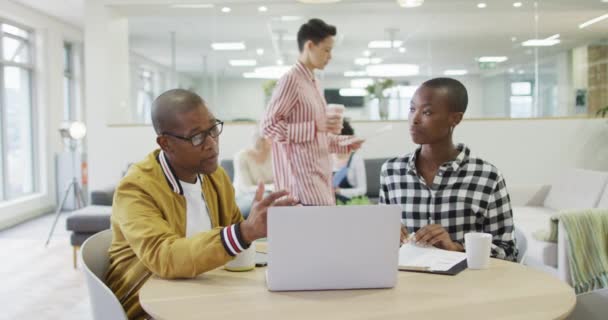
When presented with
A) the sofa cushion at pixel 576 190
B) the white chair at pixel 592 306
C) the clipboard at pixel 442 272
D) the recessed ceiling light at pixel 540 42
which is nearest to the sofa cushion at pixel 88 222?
the clipboard at pixel 442 272

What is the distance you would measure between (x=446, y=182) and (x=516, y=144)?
4.65m

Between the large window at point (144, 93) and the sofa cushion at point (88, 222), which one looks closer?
the sofa cushion at point (88, 222)

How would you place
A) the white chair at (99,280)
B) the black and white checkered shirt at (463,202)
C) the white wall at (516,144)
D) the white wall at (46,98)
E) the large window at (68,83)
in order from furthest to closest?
the large window at (68,83)
the white wall at (46,98)
the white wall at (516,144)
the black and white checkered shirt at (463,202)
the white chair at (99,280)

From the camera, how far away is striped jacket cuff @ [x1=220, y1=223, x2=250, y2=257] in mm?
1450

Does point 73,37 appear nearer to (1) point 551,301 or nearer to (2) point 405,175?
(2) point 405,175

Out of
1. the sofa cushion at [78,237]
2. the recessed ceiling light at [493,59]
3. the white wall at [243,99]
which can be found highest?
the recessed ceiling light at [493,59]

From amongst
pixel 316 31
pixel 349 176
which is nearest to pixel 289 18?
pixel 349 176

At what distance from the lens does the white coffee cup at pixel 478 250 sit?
163cm

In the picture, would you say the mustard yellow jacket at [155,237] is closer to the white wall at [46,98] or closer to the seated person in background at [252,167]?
the seated person in background at [252,167]

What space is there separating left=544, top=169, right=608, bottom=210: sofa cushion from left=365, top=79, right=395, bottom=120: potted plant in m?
1.94

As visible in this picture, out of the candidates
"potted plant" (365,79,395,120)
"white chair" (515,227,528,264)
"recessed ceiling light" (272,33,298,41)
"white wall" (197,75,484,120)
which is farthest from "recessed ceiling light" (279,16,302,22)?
"white chair" (515,227,528,264)

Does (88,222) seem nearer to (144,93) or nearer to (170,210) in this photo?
(144,93)

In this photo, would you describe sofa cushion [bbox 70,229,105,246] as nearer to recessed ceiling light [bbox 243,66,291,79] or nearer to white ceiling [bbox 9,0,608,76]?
white ceiling [bbox 9,0,608,76]

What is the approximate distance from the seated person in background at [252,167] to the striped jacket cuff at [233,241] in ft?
12.5
